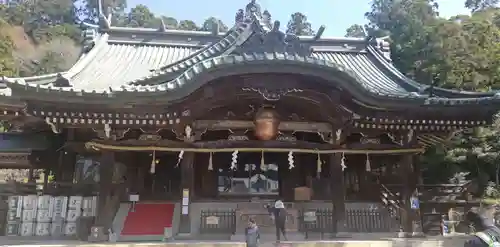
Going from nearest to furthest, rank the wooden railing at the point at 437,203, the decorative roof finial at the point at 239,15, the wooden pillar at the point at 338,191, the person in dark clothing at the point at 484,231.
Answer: the person in dark clothing at the point at 484,231
the wooden pillar at the point at 338,191
the wooden railing at the point at 437,203
the decorative roof finial at the point at 239,15

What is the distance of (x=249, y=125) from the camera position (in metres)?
11.2

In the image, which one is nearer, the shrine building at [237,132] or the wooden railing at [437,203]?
the shrine building at [237,132]

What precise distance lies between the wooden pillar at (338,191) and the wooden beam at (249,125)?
0.86m

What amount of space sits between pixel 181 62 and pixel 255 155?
3.90 m

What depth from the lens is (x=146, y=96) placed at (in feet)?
32.3

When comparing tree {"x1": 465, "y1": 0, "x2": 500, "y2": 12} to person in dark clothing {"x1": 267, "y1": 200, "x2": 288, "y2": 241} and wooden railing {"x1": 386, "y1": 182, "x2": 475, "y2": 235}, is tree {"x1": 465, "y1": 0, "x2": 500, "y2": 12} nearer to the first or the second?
wooden railing {"x1": 386, "y1": 182, "x2": 475, "y2": 235}

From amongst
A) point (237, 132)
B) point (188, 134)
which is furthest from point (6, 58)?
point (237, 132)

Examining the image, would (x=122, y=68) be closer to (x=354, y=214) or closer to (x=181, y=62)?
(x=181, y=62)

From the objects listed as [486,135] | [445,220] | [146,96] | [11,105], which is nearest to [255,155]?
[146,96]

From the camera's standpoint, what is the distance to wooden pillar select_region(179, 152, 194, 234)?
10.4 metres

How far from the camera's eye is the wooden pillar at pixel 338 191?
1090cm

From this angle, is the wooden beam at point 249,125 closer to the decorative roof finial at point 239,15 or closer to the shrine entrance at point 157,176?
the shrine entrance at point 157,176

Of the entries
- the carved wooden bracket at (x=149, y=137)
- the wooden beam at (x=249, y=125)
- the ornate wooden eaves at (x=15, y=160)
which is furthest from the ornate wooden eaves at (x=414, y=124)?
the ornate wooden eaves at (x=15, y=160)

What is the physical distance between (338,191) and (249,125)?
2971 millimetres
